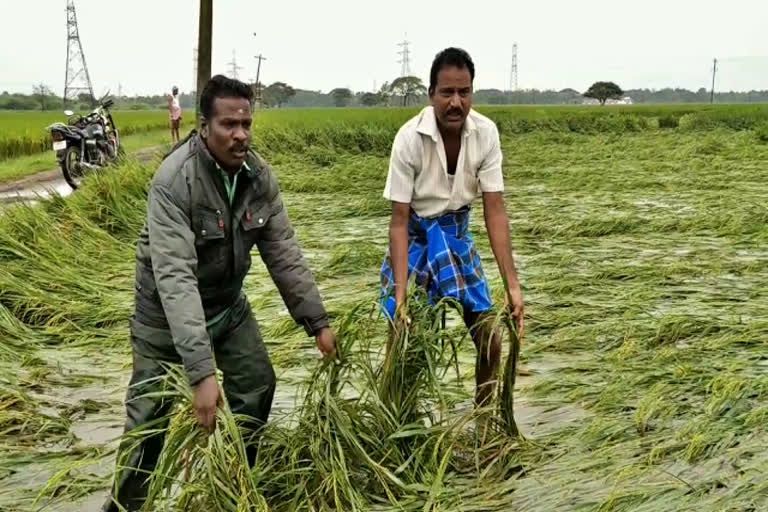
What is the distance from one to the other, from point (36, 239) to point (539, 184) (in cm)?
723

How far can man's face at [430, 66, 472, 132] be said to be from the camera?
102 inches

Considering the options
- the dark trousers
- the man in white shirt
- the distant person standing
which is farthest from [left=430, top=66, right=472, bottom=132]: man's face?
the distant person standing

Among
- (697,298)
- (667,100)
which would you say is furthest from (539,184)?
(667,100)

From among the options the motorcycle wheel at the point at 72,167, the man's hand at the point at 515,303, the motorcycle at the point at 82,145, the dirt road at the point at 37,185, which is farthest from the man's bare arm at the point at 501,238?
the motorcycle wheel at the point at 72,167

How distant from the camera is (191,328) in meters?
2.11

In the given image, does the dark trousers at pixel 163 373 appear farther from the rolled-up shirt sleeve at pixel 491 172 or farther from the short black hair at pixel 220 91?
the rolled-up shirt sleeve at pixel 491 172

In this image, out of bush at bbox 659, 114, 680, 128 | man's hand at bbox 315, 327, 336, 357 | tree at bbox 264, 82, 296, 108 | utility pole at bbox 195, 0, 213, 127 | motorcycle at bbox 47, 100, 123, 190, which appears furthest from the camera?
tree at bbox 264, 82, 296, 108

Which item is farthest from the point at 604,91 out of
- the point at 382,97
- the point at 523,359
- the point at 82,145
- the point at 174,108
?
the point at 523,359

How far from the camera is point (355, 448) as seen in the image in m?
2.48

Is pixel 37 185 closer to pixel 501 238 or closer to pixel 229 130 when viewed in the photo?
pixel 501 238

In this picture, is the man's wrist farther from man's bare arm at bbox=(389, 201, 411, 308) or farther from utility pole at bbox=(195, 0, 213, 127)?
utility pole at bbox=(195, 0, 213, 127)

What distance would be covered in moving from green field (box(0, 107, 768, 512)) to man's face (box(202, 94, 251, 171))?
25.9 inches

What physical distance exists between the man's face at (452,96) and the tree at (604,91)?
7934 cm

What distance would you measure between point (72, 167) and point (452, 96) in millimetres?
8731
